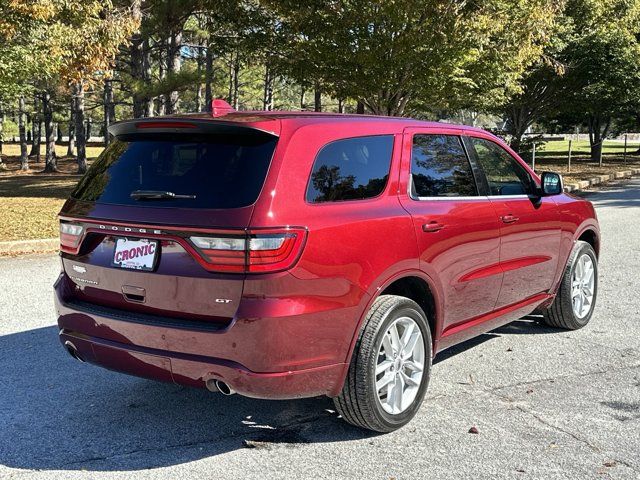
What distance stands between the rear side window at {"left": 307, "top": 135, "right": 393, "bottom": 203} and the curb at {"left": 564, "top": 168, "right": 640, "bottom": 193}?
1693cm

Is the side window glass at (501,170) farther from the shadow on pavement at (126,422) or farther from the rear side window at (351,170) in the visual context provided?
the shadow on pavement at (126,422)

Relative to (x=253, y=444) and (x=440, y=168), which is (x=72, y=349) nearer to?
(x=253, y=444)

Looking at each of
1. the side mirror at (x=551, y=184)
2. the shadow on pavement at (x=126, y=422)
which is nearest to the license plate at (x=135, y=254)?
the shadow on pavement at (x=126, y=422)

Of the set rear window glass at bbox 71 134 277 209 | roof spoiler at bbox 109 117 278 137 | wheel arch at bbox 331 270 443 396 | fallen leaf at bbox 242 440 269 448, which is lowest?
fallen leaf at bbox 242 440 269 448

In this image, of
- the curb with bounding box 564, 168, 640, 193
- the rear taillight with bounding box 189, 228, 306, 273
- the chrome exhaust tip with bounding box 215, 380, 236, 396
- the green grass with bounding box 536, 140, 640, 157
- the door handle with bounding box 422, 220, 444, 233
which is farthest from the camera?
the green grass with bounding box 536, 140, 640, 157

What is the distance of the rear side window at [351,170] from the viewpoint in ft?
11.6

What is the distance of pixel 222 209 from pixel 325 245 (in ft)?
1.77

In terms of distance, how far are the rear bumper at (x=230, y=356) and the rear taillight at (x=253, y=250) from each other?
0.26m

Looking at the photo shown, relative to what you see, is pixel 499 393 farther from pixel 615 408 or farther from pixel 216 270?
pixel 216 270

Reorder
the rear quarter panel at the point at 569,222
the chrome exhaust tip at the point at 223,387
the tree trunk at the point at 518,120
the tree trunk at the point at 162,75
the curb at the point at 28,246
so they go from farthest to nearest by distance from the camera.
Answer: the tree trunk at the point at 518,120 < the tree trunk at the point at 162,75 < the curb at the point at 28,246 < the rear quarter panel at the point at 569,222 < the chrome exhaust tip at the point at 223,387

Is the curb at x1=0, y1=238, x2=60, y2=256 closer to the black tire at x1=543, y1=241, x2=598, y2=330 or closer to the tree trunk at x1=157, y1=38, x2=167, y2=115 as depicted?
the black tire at x1=543, y1=241, x2=598, y2=330

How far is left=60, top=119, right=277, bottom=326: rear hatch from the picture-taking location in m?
3.27

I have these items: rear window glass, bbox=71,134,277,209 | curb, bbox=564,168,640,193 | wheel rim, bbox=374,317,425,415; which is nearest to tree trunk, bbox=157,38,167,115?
curb, bbox=564,168,640,193

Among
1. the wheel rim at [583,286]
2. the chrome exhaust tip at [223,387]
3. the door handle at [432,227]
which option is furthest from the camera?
the wheel rim at [583,286]
